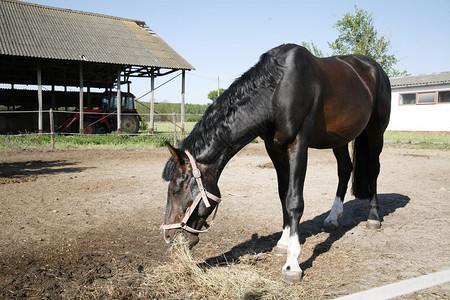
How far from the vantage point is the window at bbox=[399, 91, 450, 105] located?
68.9 ft

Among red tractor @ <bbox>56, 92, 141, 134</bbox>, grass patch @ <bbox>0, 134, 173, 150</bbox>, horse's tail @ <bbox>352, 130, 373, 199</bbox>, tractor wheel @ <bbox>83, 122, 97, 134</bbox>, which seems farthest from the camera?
red tractor @ <bbox>56, 92, 141, 134</bbox>

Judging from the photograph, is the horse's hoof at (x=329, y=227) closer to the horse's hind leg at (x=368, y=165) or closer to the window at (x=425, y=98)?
the horse's hind leg at (x=368, y=165)

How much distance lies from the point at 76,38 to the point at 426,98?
22.5 metres

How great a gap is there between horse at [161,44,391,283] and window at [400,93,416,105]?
2282cm

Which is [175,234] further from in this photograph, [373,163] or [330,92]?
[373,163]

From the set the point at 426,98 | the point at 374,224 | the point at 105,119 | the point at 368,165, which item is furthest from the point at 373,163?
the point at 426,98

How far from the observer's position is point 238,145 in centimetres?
288

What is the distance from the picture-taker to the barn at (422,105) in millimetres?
20844


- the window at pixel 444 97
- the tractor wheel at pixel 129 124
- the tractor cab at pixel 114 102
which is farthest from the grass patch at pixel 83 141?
the window at pixel 444 97

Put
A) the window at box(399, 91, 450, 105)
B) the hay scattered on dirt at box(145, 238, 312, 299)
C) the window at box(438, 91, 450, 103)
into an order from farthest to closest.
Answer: the window at box(399, 91, 450, 105)
the window at box(438, 91, 450, 103)
the hay scattered on dirt at box(145, 238, 312, 299)

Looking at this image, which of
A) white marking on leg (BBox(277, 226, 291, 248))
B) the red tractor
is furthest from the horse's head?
the red tractor

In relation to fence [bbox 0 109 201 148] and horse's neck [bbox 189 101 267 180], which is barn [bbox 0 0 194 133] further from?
horse's neck [bbox 189 101 267 180]

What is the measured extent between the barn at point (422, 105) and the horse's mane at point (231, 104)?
73.2ft

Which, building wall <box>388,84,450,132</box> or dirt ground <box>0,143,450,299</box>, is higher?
building wall <box>388,84,450,132</box>
